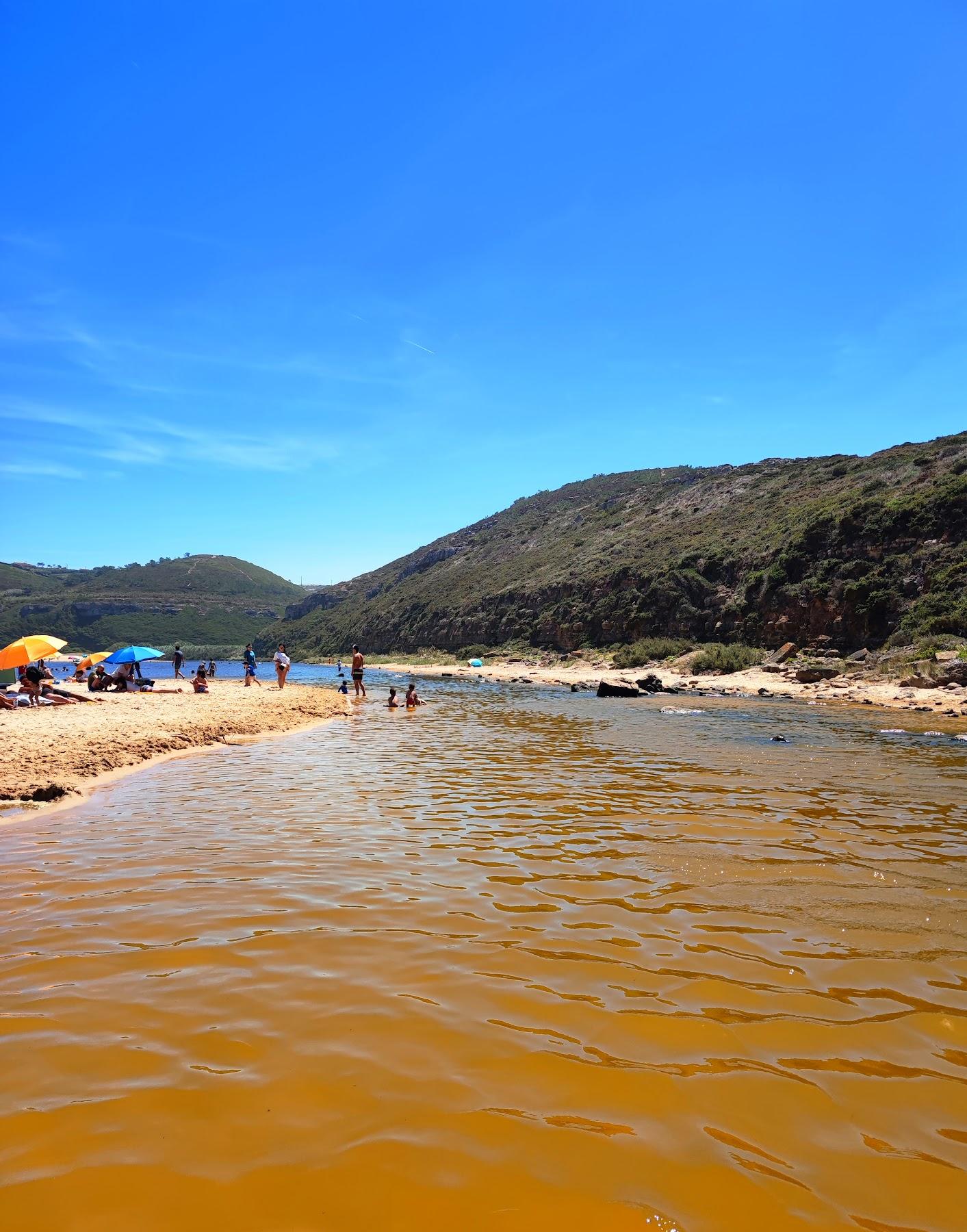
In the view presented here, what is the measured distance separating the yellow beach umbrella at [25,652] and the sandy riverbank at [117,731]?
2497mm

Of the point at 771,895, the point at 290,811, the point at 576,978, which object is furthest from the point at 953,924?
the point at 290,811

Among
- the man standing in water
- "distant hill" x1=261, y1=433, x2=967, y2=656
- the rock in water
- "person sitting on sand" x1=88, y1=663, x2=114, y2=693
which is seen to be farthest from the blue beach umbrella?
"distant hill" x1=261, y1=433, x2=967, y2=656

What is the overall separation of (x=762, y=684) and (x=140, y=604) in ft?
445

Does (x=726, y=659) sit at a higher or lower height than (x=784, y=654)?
lower

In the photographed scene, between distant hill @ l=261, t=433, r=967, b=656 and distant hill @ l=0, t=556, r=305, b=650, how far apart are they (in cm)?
3554

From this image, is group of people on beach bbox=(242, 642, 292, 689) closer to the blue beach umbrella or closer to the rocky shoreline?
the blue beach umbrella

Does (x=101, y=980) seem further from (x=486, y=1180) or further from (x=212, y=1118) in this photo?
(x=486, y=1180)

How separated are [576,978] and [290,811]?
497 cm

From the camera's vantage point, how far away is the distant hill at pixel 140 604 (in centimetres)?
12594

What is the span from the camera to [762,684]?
3033cm

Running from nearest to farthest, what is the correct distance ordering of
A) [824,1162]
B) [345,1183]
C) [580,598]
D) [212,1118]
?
[345,1183] → [824,1162] → [212,1118] → [580,598]

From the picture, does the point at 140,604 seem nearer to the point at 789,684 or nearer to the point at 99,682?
the point at 99,682

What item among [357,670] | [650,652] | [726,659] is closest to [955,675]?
[726,659]

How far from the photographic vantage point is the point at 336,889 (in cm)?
518
